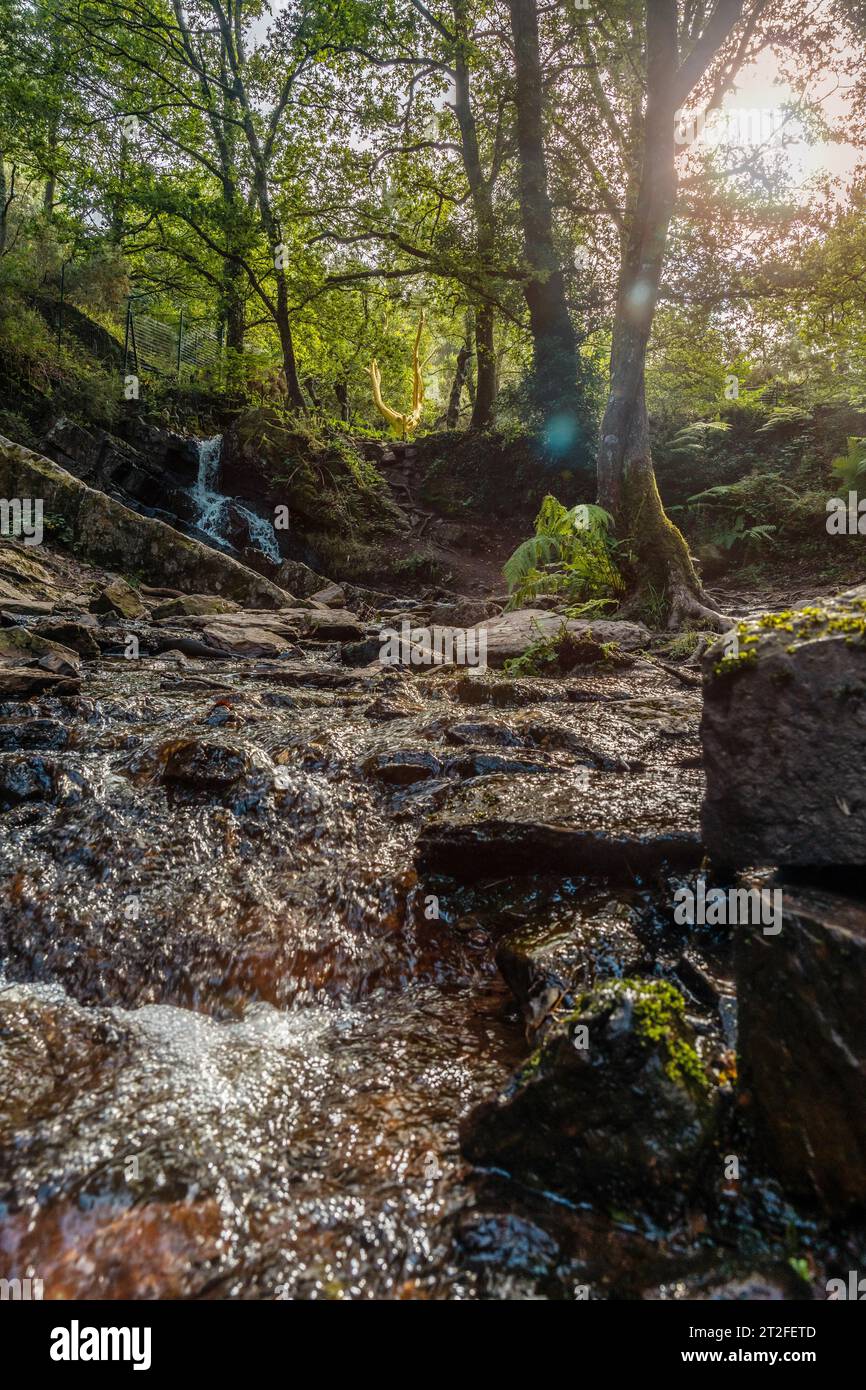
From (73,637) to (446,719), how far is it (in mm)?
5289

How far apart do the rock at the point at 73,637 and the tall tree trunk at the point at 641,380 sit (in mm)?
7036

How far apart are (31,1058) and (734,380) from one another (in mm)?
14674

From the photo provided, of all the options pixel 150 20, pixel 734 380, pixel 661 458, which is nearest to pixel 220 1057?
pixel 734 380

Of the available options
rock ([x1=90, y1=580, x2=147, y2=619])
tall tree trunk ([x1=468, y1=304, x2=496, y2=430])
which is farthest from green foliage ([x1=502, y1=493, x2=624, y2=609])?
tall tree trunk ([x1=468, y1=304, x2=496, y2=430])

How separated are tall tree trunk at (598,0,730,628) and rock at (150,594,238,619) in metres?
6.66

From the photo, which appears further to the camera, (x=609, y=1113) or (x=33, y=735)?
(x=33, y=735)

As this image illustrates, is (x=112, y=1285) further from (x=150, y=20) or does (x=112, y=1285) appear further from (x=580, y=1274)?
(x=150, y=20)

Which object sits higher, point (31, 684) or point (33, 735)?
point (31, 684)

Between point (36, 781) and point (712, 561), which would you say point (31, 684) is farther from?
point (712, 561)

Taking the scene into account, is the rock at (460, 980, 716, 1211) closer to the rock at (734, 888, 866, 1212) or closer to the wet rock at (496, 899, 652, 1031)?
the rock at (734, 888, 866, 1212)

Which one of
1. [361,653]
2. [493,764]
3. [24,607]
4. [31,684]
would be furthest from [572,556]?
[24,607]

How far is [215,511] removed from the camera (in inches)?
646

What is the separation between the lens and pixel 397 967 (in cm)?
261

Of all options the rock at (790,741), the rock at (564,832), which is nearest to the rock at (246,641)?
the rock at (564,832)
